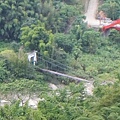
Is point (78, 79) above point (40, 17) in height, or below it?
below

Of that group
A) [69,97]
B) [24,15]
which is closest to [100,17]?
[24,15]

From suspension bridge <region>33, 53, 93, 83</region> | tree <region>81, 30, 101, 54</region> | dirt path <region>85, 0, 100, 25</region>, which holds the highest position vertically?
dirt path <region>85, 0, 100, 25</region>

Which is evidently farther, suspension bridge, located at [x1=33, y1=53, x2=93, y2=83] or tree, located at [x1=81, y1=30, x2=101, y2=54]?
tree, located at [x1=81, y1=30, x2=101, y2=54]

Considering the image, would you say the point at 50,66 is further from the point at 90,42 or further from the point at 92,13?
the point at 92,13

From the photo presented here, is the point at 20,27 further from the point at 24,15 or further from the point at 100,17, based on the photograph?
the point at 100,17

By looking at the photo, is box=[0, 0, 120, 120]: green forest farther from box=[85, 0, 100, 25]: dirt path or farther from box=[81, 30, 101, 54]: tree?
box=[85, 0, 100, 25]: dirt path

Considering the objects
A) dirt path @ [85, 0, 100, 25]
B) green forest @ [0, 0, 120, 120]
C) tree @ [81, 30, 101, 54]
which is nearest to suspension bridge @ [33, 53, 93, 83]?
green forest @ [0, 0, 120, 120]
